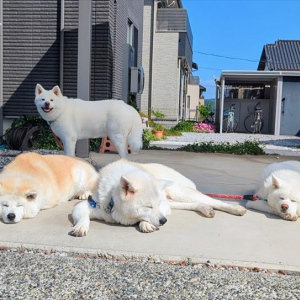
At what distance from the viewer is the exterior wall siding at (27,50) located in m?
9.41

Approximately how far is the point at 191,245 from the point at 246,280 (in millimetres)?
591

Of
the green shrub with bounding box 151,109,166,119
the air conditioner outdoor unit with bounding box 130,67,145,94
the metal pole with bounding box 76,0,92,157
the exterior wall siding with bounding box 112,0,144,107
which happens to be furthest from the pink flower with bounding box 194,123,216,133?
the metal pole with bounding box 76,0,92,157

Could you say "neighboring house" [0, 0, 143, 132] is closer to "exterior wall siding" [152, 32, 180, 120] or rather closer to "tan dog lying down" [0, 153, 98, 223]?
"tan dog lying down" [0, 153, 98, 223]

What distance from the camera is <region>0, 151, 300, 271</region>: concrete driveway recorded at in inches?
99.7

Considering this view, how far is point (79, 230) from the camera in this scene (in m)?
2.87

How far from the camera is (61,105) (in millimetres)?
4766

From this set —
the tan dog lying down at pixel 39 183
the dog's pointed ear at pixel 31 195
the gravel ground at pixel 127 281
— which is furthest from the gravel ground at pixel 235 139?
the gravel ground at pixel 127 281

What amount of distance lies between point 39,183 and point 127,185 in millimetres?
953

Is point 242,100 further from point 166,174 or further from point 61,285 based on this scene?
point 61,285


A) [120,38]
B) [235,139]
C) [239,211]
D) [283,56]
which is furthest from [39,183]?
[283,56]

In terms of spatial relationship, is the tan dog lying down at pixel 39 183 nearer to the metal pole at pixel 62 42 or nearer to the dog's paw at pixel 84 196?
the dog's paw at pixel 84 196

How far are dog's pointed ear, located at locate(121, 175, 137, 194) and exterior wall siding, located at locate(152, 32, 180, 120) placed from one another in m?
13.7

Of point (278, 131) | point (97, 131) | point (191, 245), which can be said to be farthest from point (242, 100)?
point (191, 245)

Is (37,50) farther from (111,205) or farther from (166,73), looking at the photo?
(166,73)
